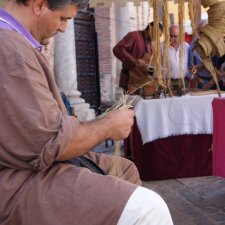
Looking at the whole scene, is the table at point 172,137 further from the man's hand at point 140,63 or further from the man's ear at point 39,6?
the man's ear at point 39,6

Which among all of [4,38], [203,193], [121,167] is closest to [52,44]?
[203,193]

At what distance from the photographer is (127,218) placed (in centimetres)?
157

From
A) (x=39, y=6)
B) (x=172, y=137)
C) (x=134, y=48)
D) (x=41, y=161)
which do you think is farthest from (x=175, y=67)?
(x=41, y=161)

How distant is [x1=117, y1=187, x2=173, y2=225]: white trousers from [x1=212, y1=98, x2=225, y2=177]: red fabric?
6.96 ft

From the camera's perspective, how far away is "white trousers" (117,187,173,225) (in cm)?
157

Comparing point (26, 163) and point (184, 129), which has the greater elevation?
point (26, 163)

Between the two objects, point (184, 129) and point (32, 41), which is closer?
point (32, 41)

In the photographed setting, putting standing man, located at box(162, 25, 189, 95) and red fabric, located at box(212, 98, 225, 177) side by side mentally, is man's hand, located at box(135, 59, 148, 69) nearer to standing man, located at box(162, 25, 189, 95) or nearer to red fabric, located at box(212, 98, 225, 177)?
standing man, located at box(162, 25, 189, 95)

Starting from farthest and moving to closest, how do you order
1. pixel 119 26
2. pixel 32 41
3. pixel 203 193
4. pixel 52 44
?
pixel 119 26 → pixel 52 44 → pixel 203 193 → pixel 32 41

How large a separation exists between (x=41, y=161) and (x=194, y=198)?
124 inches

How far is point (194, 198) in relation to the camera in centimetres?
441

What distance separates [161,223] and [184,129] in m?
3.37

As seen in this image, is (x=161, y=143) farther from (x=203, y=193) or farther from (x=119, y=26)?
(x=119, y=26)

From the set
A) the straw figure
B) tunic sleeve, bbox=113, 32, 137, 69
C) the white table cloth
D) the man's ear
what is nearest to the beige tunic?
the man's ear
